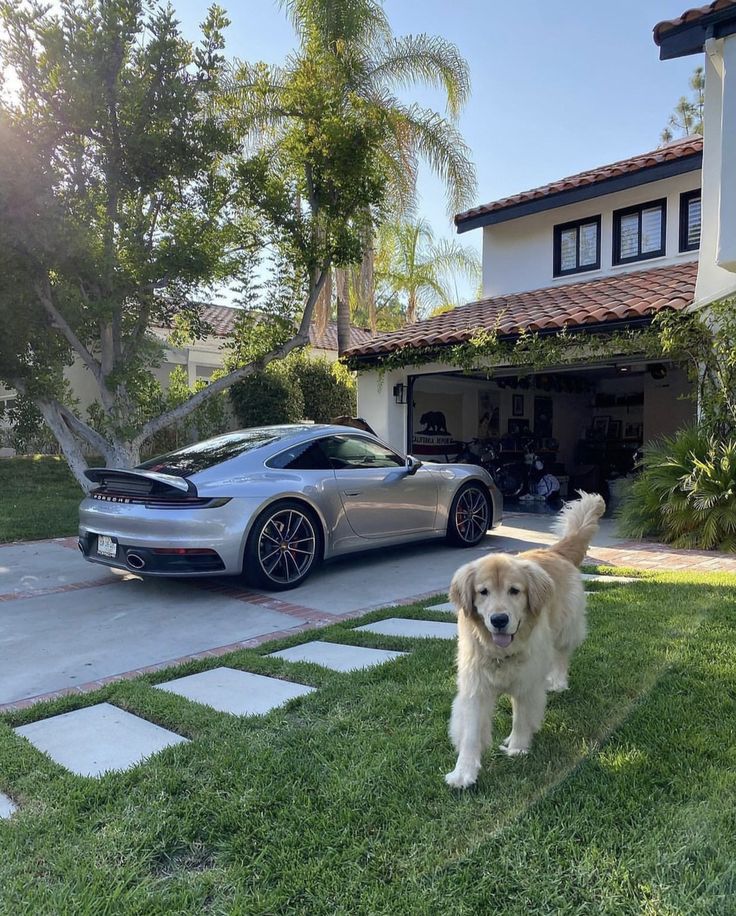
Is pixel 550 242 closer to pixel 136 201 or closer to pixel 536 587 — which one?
pixel 136 201

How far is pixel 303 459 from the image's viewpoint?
631cm

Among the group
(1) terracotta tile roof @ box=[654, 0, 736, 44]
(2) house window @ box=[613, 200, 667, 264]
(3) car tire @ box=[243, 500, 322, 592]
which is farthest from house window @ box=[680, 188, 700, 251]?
(3) car tire @ box=[243, 500, 322, 592]

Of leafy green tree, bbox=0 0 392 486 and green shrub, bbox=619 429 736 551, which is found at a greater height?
leafy green tree, bbox=0 0 392 486

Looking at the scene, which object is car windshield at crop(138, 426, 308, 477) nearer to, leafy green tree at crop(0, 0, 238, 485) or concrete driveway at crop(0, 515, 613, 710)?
concrete driveway at crop(0, 515, 613, 710)

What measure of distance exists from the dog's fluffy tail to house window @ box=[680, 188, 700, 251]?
31.0 feet

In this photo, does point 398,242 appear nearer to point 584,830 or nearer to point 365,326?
point 365,326

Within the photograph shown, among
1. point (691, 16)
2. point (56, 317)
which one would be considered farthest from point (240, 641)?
point (691, 16)

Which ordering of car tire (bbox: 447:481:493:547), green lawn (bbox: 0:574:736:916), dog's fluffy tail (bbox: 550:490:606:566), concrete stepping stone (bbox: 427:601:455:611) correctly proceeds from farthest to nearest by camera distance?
car tire (bbox: 447:481:493:547), concrete stepping stone (bbox: 427:601:455:611), dog's fluffy tail (bbox: 550:490:606:566), green lawn (bbox: 0:574:736:916)

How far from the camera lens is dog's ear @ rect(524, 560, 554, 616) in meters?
2.69

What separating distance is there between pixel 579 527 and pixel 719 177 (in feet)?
20.6

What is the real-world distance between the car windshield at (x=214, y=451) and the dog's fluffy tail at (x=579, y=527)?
3.23 meters

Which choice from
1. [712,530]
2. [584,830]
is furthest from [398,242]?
[584,830]

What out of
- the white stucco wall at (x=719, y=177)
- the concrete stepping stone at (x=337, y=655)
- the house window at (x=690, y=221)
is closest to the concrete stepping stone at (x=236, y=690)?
the concrete stepping stone at (x=337, y=655)

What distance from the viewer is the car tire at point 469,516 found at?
25.2ft
